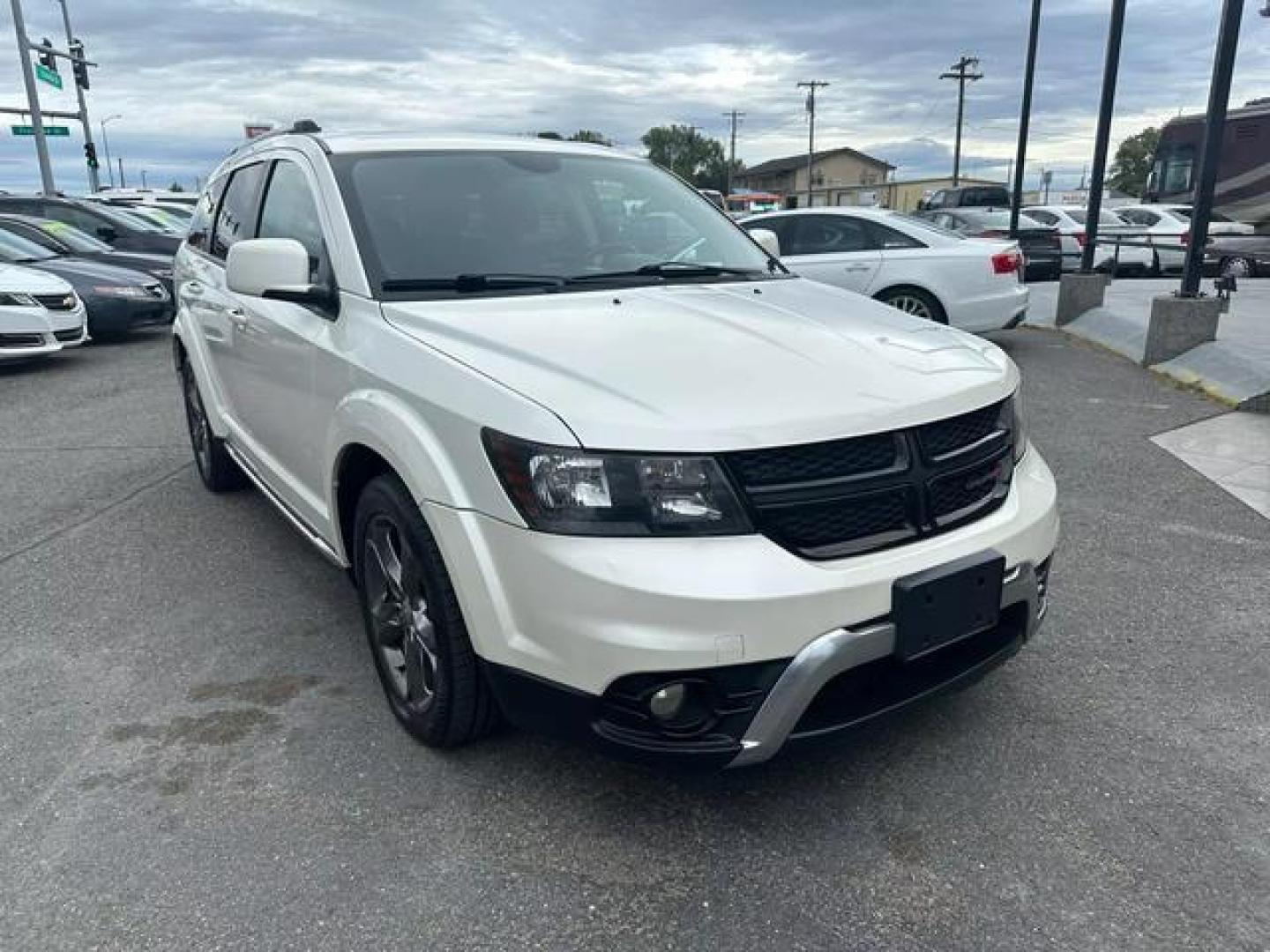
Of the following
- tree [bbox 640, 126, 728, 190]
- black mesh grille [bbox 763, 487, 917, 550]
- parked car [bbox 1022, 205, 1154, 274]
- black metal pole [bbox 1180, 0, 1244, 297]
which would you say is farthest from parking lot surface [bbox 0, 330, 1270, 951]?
tree [bbox 640, 126, 728, 190]

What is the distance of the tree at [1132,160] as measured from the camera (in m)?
84.9

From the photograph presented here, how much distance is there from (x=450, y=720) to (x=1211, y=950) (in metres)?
1.90

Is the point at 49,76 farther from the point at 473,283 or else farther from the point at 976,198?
the point at 473,283

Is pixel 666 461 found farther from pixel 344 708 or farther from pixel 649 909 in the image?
pixel 344 708

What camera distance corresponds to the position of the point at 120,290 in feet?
37.6

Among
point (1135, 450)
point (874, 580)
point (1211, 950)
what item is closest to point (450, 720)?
point (874, 580)

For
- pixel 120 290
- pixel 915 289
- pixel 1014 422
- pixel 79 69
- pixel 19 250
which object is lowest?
pixel 120 290

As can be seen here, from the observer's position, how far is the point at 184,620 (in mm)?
3895

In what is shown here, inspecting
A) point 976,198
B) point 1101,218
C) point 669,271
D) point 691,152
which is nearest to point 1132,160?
point 691,152

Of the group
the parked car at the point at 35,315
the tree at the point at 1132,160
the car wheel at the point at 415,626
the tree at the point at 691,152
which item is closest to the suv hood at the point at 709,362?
the car wheel at the point at 415,626

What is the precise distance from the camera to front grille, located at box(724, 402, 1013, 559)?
2.27 metres

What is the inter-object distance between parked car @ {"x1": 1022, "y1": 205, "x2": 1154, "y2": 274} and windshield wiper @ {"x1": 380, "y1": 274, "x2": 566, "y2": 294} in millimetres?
17412

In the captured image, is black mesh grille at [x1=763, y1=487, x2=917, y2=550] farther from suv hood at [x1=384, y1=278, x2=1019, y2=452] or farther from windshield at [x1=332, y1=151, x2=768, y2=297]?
windshield at [x1=332, y1=151, x2=768, y2=297]

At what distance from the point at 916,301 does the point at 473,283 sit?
279 inches
